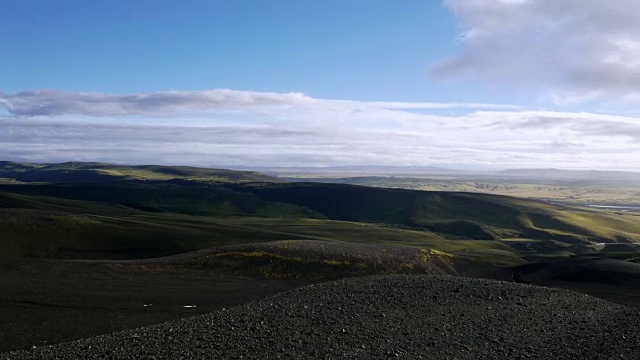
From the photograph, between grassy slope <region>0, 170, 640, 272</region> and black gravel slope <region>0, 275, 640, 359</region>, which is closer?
black gravel slope <region>0, 275, 640, 359</region>

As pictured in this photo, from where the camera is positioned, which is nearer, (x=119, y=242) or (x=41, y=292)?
(x=41, y=292)

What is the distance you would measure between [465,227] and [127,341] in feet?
511

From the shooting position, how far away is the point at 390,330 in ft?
93.7

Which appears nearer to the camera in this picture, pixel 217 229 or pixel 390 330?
pixel 390 330

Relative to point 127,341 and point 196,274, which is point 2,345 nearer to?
point 127,341

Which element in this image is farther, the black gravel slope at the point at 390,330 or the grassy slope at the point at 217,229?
the grassy slope at the point at 217,229

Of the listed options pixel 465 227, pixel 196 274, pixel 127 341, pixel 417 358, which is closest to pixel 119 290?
pixel 196 274

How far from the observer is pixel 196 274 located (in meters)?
58.6

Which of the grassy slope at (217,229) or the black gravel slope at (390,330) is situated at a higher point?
the black gravel slope at (390,330)

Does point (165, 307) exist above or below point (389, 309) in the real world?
below

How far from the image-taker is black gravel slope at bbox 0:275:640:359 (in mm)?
25297

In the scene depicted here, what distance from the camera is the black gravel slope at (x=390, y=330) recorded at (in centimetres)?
2530

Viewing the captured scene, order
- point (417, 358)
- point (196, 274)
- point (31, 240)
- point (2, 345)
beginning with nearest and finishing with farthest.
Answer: point (417, 358), point (2, 345), point (196, 274), point (31, 240)

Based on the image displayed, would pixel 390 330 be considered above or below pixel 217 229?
above
